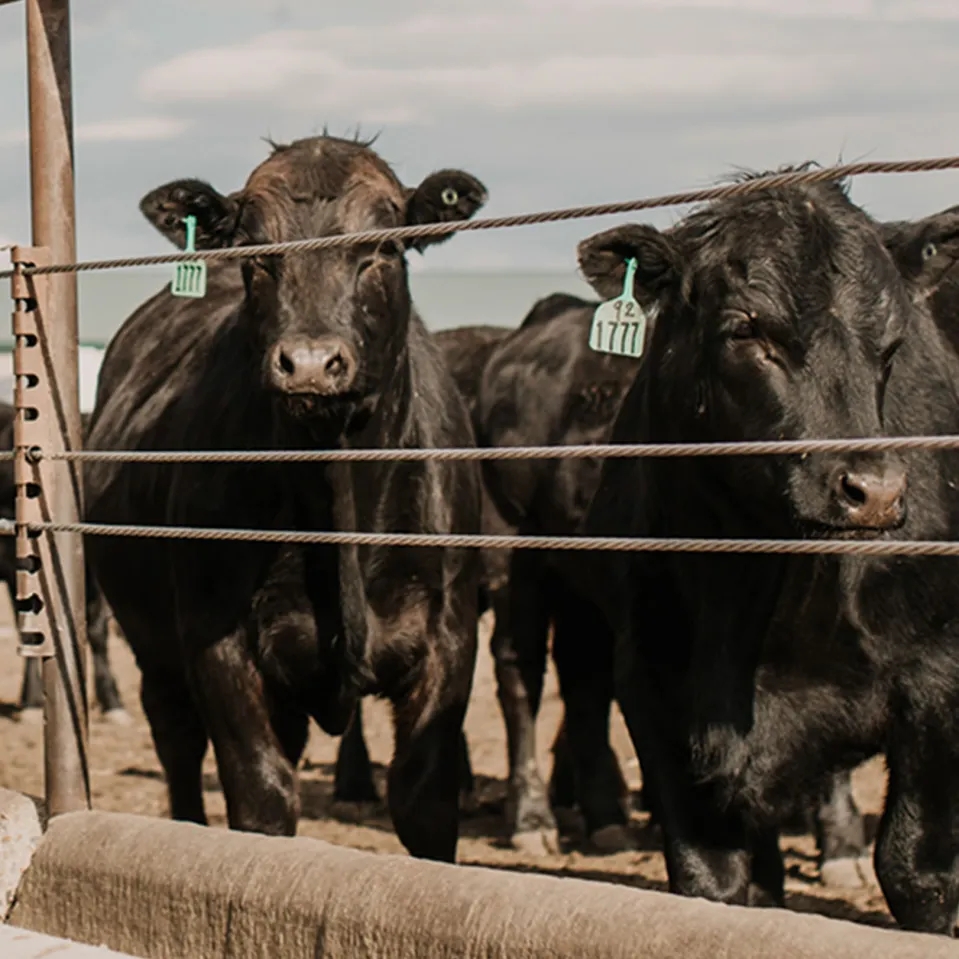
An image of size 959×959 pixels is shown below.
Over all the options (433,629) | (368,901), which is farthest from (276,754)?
(368,901)

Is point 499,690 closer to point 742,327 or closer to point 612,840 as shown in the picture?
point 612,840

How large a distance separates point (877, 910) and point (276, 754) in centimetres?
222

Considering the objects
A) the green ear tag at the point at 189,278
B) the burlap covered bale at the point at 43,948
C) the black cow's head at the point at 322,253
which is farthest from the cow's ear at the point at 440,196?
the burlap covered bale at the point at 43,948

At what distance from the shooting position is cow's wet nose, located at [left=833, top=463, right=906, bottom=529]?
4363 millimetres

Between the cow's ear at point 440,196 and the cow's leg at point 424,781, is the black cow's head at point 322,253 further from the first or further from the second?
the cow's leg at point 424,781

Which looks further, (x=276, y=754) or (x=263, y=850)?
(x=276, y=754)

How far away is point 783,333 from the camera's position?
486 centimetres

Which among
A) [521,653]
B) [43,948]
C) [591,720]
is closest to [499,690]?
[521,653]

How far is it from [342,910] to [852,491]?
4.60 feet

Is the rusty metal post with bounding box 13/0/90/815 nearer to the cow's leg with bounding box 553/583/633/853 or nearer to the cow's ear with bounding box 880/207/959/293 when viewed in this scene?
the cow's ear with bounding box 880/207/959/293

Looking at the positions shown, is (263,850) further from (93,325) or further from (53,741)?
(93,325)

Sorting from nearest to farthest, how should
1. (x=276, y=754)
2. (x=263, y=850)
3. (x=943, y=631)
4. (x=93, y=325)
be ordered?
(x=263, y=850) < (x=943, y=631) < (x=276, y=754) < (x=93, y=325)

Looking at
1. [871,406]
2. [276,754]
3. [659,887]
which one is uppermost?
[871,406]

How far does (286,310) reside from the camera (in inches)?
226
